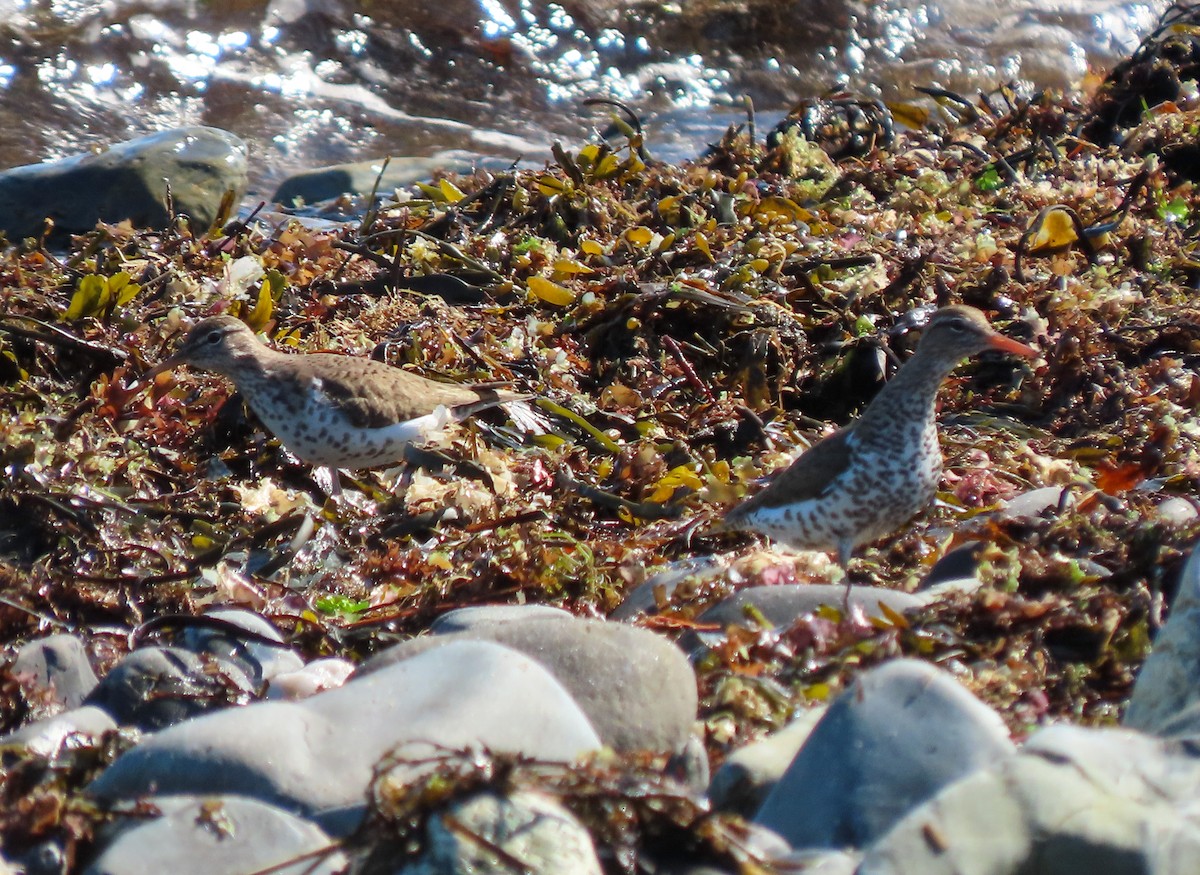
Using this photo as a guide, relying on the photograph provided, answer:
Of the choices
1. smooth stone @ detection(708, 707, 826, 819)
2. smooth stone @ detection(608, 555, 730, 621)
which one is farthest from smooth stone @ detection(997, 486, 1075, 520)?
smooth stone @ detection(708, 707, 826, 819)

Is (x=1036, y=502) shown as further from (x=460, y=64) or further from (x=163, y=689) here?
(x=460, y=64)

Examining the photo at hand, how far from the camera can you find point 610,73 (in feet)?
45.7

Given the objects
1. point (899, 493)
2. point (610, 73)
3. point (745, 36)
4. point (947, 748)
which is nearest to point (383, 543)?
point (899, 493)

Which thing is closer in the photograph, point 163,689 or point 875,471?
point 163,689

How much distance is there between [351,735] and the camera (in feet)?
9.21

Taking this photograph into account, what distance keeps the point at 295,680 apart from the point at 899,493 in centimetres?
218

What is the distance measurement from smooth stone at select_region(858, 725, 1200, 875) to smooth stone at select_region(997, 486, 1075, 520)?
194cm

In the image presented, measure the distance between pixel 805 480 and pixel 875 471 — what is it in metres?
0.25

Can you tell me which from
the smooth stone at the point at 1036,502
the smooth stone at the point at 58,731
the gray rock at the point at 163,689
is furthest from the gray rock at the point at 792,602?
the smooth stone at the point at 58,731

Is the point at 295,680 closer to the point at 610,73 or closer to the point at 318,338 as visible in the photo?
the point at 318,338

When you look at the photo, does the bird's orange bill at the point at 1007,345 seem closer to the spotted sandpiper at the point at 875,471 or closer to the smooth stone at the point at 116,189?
the spotted sandpiper at the point at 875,471

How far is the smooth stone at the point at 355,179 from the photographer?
33.3 ft

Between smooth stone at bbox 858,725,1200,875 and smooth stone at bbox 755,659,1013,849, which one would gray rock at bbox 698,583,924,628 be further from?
smooth stone at bbox 858,725,1200,875

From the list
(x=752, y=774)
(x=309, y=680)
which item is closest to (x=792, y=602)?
(x=752, y=774)
